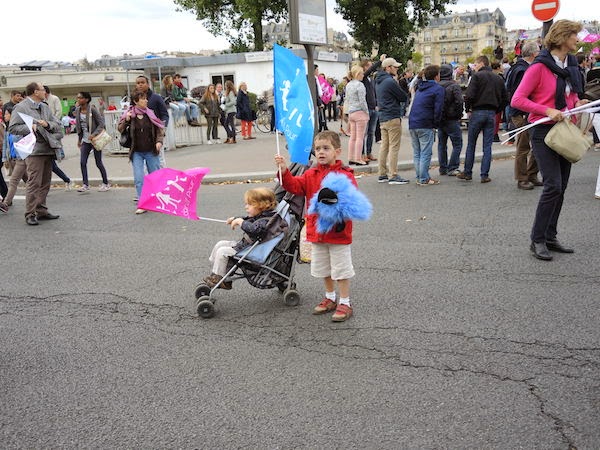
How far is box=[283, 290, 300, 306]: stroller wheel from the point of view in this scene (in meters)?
4.83

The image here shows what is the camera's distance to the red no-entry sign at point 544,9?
390 inches

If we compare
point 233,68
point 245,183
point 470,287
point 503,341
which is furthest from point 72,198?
point 233,68

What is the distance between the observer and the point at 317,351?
3984mm

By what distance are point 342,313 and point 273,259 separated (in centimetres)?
71

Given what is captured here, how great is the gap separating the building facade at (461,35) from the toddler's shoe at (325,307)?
168890 millimetres

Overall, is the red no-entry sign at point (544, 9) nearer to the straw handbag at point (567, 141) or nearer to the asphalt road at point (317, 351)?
the asphalt road at point (317, 351)

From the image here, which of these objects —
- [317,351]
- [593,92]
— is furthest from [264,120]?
[317,351]

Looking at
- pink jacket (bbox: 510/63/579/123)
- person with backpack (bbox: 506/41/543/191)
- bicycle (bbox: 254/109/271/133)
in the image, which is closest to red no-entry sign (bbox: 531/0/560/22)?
person with backpack (bbox: 506/41/543/191)

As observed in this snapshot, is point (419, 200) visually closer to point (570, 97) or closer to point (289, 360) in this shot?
point (570, 97)

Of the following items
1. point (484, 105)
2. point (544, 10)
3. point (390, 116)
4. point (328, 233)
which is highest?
point (544, 10)

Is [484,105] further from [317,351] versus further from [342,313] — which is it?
[317,351]

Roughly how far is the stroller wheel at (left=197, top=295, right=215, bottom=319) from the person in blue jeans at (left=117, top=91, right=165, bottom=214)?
476 cm

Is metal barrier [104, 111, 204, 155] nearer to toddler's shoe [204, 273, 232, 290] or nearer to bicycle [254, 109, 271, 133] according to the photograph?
bicycle [254, 109, 271, 133]

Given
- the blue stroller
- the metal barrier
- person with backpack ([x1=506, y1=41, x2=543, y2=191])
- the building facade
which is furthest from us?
the building facade
